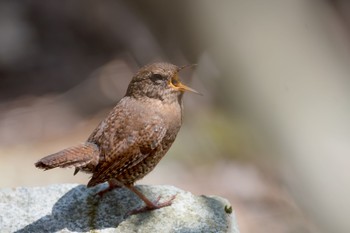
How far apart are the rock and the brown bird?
0.42ft

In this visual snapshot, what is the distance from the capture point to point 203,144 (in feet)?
23.5

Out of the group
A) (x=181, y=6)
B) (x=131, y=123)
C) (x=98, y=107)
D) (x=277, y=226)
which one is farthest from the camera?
(x=98, y=107)

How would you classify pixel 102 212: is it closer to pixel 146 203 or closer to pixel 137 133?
pixel 146 203

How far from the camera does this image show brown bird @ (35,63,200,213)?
392 cm

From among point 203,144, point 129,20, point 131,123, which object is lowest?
point 131,123

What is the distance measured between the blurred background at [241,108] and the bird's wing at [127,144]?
7.95 feet

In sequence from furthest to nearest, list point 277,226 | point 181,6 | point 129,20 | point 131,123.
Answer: point 129,20
point 181,6
point 277,226
point 131,123

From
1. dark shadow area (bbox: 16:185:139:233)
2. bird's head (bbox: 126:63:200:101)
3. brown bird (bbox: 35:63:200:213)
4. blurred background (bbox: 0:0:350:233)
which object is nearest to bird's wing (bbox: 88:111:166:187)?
brown bird (bbox: 35:63:200:213)

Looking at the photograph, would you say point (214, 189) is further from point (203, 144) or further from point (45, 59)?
point (45, 59)

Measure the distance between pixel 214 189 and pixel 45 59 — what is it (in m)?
3.01

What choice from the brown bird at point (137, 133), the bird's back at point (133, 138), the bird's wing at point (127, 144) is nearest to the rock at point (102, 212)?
the brown bird at point (137, 133)

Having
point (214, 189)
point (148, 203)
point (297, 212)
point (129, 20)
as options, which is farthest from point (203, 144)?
point (148, 203)

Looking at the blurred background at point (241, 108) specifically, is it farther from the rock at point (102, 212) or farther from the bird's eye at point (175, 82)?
the bird's eye at point (175, 82)

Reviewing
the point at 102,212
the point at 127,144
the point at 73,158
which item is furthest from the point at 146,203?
the point at 73,158
